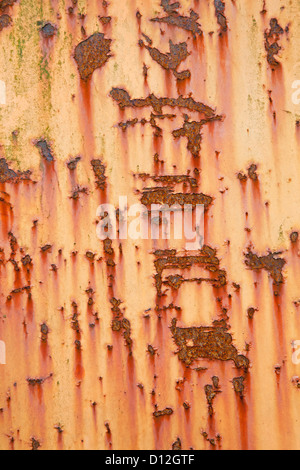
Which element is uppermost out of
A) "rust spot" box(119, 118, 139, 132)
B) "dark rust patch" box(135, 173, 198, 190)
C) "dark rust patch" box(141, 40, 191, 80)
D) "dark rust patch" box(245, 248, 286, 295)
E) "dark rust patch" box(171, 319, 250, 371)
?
"dark rust patch" box(141, 40, 191, 80)

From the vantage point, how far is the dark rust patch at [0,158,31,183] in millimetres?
973

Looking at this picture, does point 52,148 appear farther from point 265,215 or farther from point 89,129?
point 265,215

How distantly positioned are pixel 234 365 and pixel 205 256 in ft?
0.74

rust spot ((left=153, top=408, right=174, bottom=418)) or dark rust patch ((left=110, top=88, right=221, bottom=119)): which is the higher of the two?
dark rust patch ((left=110, top=88, right=221, bottom=119))

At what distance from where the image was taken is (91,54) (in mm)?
972

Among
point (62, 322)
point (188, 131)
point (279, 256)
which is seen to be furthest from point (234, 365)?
point (188, 131)

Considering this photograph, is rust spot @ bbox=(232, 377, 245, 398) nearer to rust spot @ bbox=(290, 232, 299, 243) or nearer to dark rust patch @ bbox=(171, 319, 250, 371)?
dark rust patch @ bbox=(171, 319, 250, 371)

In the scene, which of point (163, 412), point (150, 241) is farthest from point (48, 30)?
point (163, 412)

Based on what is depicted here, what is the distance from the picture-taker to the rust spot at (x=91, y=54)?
0.97m

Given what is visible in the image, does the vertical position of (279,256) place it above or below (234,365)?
above

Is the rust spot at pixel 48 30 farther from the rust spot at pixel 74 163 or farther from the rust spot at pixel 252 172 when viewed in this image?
the rust spot at pixel 252 172

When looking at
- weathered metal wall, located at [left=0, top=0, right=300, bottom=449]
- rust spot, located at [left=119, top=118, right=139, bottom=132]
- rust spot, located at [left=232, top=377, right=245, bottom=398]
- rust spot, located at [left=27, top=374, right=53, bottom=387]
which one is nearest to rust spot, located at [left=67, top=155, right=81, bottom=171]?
weathered metal wall, located at [left=0, top=0, right=300, bottom=449]

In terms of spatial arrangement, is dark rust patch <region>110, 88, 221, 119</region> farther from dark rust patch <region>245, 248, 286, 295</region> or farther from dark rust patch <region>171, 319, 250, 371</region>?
dark rust patch <region>171, 319, 250, 371</region>
